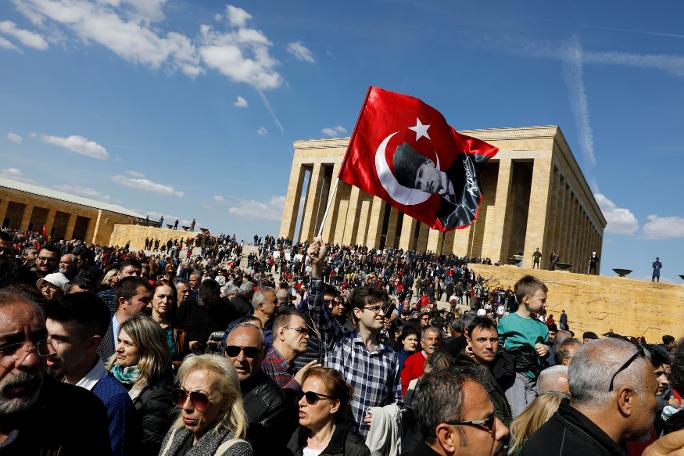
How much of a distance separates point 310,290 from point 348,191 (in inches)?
1619

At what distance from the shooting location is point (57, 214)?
53.4 meters

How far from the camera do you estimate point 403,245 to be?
122 feet

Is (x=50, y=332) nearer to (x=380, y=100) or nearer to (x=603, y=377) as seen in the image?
(x=603, y=377)

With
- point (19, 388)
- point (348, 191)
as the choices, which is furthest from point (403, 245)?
point (19, 388)

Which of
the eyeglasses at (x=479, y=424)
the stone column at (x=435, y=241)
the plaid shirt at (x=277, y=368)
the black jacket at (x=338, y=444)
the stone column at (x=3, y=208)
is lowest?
the black jacket at (x=338, y=444)

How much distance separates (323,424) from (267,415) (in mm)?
350

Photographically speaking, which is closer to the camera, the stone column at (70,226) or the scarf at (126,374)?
the scarf at (126,374)

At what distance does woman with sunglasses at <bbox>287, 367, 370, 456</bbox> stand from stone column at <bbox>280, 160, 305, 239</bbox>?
135ft

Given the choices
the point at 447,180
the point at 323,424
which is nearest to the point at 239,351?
the point at 323,424

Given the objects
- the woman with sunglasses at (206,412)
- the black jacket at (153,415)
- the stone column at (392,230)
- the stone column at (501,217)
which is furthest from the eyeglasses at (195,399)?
the stone column at (392,230)

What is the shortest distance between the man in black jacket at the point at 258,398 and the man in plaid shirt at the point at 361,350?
2.29 feet

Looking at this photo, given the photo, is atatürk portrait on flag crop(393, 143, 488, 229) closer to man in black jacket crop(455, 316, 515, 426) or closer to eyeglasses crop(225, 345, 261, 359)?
man in black jacket crop(455, 316, 515, 426)

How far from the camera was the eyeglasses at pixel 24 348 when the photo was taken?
151 cm

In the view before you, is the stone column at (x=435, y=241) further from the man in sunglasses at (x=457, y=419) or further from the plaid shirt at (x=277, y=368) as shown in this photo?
the man in sunglasses at (x=457, y=419)
